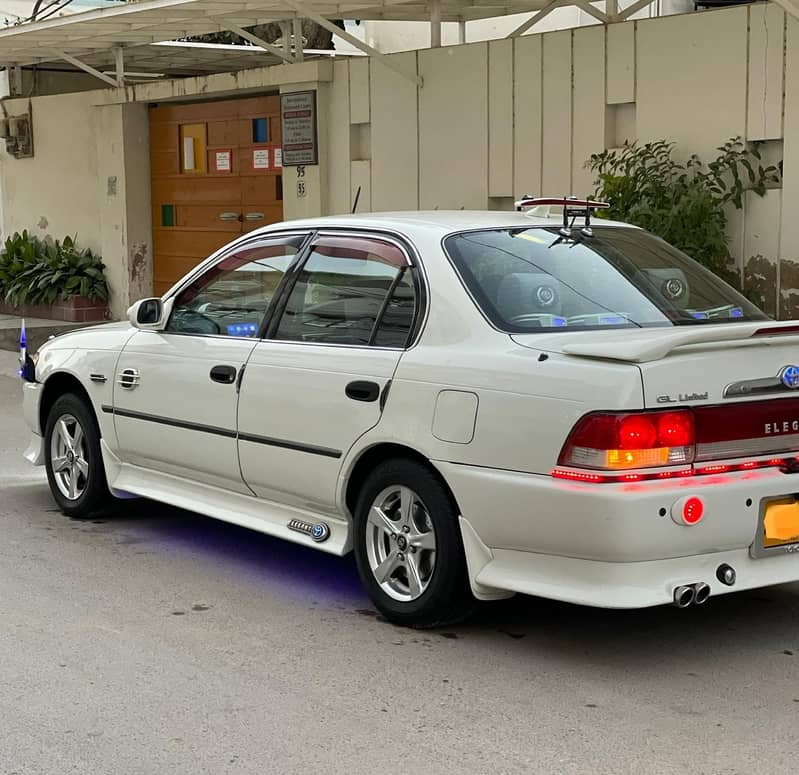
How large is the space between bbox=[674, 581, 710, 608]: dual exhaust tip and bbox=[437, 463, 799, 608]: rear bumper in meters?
0.02

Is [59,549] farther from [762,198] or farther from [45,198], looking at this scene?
[45,198]

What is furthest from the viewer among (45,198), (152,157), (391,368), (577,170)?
(45,198)

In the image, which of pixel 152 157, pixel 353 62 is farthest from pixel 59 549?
pixel 152 157

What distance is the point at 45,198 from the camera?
1808cm

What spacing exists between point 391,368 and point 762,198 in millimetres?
5239

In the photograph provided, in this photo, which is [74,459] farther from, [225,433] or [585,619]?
[585,619]

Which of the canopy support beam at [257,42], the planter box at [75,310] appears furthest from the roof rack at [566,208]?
the planter box at [75,310]

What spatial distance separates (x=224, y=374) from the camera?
20.4 feet

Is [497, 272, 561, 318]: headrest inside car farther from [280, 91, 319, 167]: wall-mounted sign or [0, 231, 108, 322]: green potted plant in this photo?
[0, 231, 108, 322]: green potted plant

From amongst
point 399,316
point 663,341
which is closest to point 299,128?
point 399,316

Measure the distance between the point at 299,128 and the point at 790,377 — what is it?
9.39 m

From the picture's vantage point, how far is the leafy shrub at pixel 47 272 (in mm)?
16812

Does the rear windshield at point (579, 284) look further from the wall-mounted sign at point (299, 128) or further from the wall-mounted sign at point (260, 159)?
the wall-mounted sign at point (260, 159)

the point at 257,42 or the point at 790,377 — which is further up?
the point at 257,42
